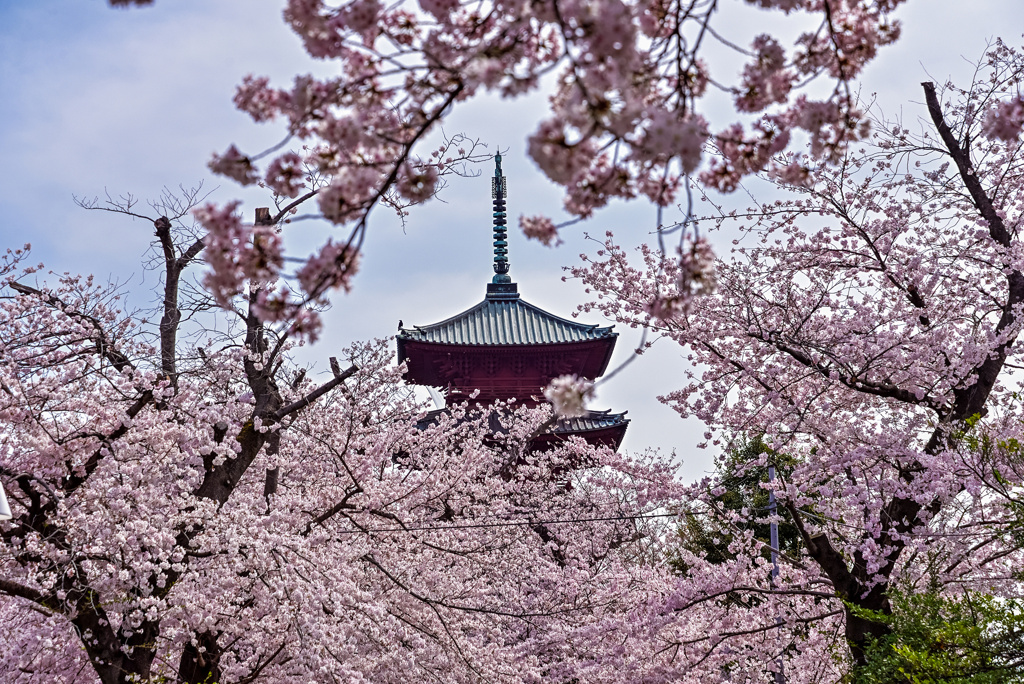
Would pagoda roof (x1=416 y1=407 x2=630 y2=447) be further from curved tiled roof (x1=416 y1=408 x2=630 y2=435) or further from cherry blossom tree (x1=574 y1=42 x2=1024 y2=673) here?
cherry blossom tree (x1=574 y1=42 x2=1024 y2=673)

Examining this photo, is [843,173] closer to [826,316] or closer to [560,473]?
[826,316]

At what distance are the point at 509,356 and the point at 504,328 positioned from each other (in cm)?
75

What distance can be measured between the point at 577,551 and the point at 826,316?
24.6 feet

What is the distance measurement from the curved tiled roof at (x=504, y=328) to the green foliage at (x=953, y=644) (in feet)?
40.2

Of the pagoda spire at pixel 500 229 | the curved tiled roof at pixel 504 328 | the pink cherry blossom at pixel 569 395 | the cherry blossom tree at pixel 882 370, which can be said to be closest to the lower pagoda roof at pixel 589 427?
the curved tiled roof at pixel 504 328

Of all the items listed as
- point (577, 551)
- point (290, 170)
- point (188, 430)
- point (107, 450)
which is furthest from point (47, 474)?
point (577, 551)

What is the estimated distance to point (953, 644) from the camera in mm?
5578

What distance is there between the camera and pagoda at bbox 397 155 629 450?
18.5 m

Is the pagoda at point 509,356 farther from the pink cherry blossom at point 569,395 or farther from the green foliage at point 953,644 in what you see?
the pink cherry blossom at point 569,395

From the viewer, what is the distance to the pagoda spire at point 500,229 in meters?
21.8

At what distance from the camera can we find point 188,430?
24.6ft

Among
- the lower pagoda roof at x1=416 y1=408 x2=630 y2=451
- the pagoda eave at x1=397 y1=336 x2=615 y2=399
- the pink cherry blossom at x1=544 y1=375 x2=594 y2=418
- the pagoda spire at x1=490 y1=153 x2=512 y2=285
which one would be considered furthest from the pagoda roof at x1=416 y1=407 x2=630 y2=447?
the pink cherry blossom at x1=544 y1=375 x2=594 y2=418

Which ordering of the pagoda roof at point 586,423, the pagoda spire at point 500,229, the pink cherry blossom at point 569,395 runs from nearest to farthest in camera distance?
the pink cherry blossom at point 569,395 < the pagoda roof at point 586,423 < the pagoda spire at point 500,229

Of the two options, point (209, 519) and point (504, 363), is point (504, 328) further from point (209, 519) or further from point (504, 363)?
point (209, 519)
